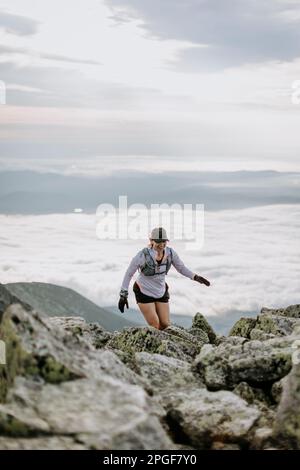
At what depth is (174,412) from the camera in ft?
40.7

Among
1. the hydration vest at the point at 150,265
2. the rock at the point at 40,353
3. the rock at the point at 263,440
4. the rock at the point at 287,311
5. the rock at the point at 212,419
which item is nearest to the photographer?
the rock at the point at 40,353

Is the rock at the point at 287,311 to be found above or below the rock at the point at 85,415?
below

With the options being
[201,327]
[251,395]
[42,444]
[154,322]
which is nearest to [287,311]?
[201,327]

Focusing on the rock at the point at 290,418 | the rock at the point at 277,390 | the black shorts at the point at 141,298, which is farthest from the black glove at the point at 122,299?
the rock at the point at 290,418

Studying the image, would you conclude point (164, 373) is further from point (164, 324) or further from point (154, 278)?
point (164, 324)

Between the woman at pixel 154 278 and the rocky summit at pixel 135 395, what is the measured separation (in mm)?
6732

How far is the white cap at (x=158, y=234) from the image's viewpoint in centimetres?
2205

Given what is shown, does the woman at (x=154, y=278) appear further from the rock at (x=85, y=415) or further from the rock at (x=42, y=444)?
the rock at (x=42, y=444)

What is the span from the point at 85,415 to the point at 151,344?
9.14m

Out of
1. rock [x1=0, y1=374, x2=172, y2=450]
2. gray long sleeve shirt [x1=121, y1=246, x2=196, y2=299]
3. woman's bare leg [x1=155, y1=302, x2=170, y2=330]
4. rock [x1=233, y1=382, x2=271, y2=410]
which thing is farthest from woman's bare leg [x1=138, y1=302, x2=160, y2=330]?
rock [x1=0, y1=374, x2=172, y2=450]

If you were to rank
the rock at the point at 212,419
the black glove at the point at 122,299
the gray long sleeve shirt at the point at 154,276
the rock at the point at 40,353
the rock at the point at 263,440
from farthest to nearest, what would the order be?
the black glove at the point at 122,299
the gray long sleeve shirt at the point at 154,276
the rock at the point at 212,419
the rock at the point at 263,440
the rock at the point at 40,353

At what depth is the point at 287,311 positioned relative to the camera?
27.9 m

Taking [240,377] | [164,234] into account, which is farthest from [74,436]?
[164,234]

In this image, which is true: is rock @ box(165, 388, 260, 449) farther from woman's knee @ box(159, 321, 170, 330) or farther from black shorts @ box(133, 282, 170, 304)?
woman's knee @ box(159, 321, 170, 330)
